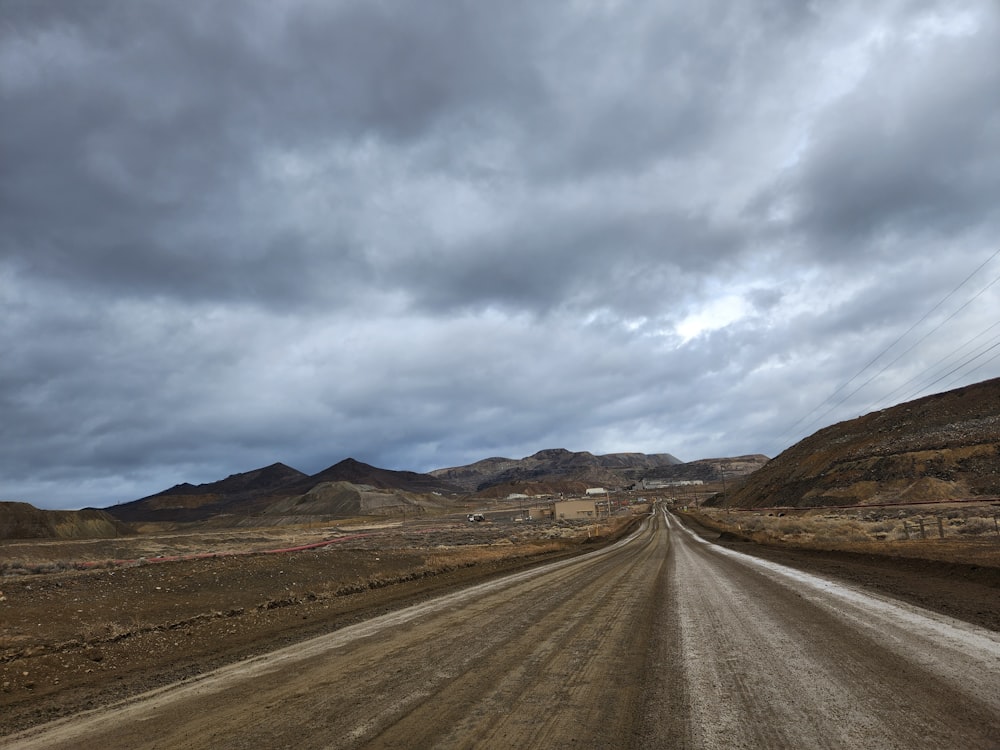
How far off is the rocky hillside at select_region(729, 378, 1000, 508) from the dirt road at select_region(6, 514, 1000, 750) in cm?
6070

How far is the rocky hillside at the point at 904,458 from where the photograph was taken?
56844mm

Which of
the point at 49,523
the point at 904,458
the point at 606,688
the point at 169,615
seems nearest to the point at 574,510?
the point at 904,458

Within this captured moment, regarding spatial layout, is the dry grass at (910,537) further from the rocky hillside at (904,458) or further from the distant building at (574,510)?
the distant building at (574,510)

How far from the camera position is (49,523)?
326 ft

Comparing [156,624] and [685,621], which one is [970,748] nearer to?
[685,621]

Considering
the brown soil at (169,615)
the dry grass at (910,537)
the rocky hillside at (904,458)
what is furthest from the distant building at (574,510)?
the brown soil at (169,615)

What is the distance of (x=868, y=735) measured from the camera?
4504 mm

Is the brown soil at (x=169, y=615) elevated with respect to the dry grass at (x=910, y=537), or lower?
elevated

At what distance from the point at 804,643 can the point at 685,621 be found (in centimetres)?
245

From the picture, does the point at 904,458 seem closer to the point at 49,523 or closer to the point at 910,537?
the point at 910,537

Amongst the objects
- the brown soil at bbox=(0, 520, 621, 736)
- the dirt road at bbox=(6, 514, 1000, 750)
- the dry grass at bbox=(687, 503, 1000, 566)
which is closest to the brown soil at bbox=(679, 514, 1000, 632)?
the dry grass at bbox=(687, 503, 1000, 566)

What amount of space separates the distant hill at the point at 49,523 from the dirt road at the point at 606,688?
116 metres

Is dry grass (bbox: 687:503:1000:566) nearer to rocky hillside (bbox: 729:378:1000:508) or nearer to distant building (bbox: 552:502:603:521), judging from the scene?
rocky hillside (bbox: 729:378:1000:508)

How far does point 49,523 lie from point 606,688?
128m
